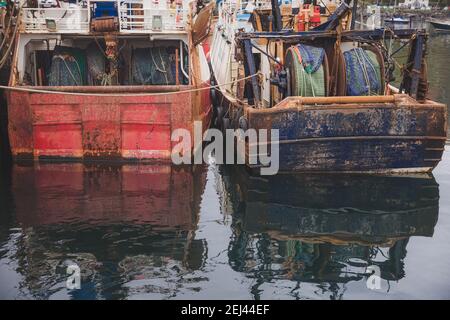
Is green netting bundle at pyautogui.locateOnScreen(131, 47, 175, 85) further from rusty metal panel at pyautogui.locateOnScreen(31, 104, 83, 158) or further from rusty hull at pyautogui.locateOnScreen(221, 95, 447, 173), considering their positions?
rusty hull at pyautogui.locateOnScreen(221, 95, 447, 173)

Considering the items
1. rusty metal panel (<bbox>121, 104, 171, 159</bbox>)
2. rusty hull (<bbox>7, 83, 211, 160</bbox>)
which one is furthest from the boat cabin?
rusty metal panel (<bbox>121, 104, 171, 159</bbox>)

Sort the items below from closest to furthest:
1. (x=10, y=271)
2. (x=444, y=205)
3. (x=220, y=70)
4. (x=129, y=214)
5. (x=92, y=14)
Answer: (x=10, y=271) < (x=129, y=214) < (x=444, y=205) < (x=92, y=14) < (x=220, y=70)

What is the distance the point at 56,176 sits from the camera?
12.9 metres

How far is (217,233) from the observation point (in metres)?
10.1

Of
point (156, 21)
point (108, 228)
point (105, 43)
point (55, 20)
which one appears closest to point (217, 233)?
point (108, 228)

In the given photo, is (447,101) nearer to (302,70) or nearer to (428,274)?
(302,70)

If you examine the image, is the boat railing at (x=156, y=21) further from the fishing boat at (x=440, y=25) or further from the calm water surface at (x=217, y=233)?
the fishing boat at (x=440, y=25)

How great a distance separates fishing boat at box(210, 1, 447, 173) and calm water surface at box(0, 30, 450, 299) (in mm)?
516

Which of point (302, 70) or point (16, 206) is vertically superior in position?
point (302, 70)

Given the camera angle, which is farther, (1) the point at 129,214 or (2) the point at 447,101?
(2) the point at 447,101

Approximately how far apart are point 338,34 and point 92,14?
627 cm

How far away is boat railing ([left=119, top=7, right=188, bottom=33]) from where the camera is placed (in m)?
14.0

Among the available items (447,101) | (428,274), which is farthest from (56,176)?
(447,101)

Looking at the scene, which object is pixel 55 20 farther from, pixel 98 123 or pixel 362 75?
pixel 362 75
